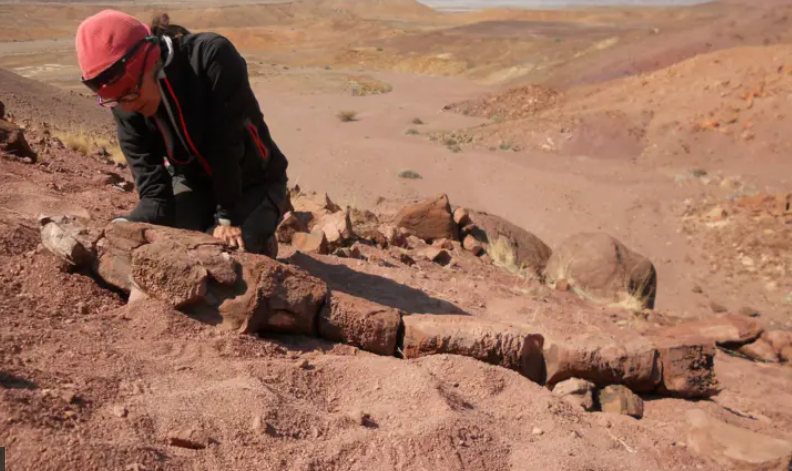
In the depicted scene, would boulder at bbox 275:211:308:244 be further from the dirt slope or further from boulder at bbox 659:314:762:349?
the dirt slope

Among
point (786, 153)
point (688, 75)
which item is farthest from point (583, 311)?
point (688, 75)

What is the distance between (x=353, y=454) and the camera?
8.09 ft

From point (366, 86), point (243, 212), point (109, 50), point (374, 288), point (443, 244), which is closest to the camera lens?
point (109, 50)

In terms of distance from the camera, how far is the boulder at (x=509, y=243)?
8016 mm

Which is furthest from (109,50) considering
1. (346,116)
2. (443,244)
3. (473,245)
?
(346,116)

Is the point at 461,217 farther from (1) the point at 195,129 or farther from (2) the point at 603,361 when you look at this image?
(1) the point at 195,129

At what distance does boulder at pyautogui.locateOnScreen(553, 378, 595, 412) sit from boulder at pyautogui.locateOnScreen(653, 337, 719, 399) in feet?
2.04

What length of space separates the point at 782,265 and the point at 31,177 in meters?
9.62

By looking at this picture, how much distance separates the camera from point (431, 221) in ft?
25.3

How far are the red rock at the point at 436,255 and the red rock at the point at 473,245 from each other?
906mm

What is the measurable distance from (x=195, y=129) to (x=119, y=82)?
518 mm

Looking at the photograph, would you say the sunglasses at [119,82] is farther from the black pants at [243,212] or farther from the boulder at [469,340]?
the boulder at [469,340]

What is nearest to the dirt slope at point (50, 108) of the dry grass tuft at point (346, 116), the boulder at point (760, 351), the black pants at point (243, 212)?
the black pants at point (243, 212)

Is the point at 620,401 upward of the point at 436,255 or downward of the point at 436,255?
upward
